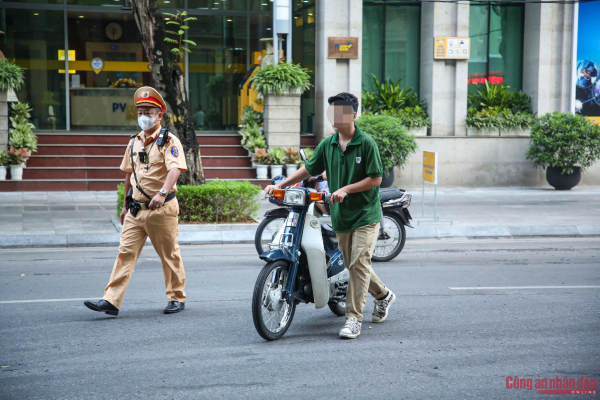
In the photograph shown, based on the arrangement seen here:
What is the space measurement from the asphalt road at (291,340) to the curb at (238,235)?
181 cm

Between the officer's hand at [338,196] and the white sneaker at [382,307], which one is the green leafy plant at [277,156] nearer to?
the white sneaker at [382,307]

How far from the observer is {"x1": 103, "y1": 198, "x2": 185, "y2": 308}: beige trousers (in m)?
6.17

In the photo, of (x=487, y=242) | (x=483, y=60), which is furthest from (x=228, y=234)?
(x=483, y=60)

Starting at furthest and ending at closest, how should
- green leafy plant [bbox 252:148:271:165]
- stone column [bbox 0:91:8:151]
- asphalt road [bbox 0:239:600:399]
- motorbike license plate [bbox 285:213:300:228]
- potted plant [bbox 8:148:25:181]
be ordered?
1. green leafy plant [bbox 252:148:271:165]
2. stone column [bbox 0:91:8:151]
3. potted plant [bbox 8:148:25:181]
4. motorbike license plate [bbox 285:213:300:228]
5. asphalt road [bbox 0:239:600:399]

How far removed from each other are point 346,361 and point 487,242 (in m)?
6.87

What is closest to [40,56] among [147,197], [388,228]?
[388,228]

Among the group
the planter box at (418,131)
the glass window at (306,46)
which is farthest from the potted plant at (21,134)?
the planter box at (418,131)

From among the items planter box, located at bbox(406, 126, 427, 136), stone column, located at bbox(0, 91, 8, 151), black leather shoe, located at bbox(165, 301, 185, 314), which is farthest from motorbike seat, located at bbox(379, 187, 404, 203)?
stone column, located at bbox(0, 91, 8, 151)

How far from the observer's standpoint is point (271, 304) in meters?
5.46

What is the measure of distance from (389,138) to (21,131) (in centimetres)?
897

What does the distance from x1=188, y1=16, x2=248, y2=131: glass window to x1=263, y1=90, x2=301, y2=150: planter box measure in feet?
10.5

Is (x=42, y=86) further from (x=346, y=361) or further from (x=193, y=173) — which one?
(x=346, y=361)

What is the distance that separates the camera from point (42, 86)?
19656 mm

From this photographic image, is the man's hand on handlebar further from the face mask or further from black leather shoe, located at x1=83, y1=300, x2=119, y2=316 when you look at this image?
black leather shoe, located at x1=83, y1=300, x2=119, y2=316
